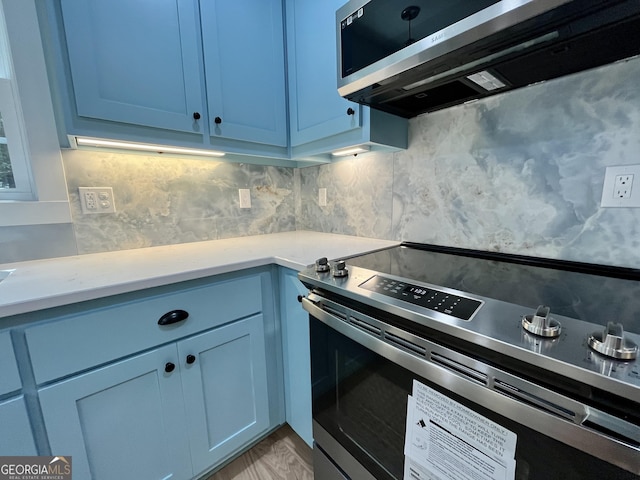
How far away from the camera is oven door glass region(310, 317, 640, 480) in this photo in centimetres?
42

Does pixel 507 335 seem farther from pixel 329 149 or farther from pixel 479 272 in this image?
pixel 329 149

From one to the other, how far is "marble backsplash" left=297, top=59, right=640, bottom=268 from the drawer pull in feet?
3.17

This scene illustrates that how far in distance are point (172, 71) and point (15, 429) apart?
3.97ft

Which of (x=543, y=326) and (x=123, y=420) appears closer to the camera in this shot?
(x=543, y=326)

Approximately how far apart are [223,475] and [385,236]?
1278 mm

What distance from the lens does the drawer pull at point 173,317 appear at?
2.86 feet

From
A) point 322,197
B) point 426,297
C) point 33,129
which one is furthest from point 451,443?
point 33,129

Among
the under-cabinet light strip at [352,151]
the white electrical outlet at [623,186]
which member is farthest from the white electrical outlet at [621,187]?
the under-cabinet light strip at [352,151]

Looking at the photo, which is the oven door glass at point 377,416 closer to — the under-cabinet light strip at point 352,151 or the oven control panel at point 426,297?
the oven control panel at point 426,297

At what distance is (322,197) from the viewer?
1.67 meters

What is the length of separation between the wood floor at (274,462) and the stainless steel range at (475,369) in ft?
0.92

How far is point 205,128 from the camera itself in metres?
1.14

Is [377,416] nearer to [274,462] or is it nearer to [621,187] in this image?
[274,462]

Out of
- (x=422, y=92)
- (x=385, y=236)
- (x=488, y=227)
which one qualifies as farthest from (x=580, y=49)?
(x=385, y=236)
